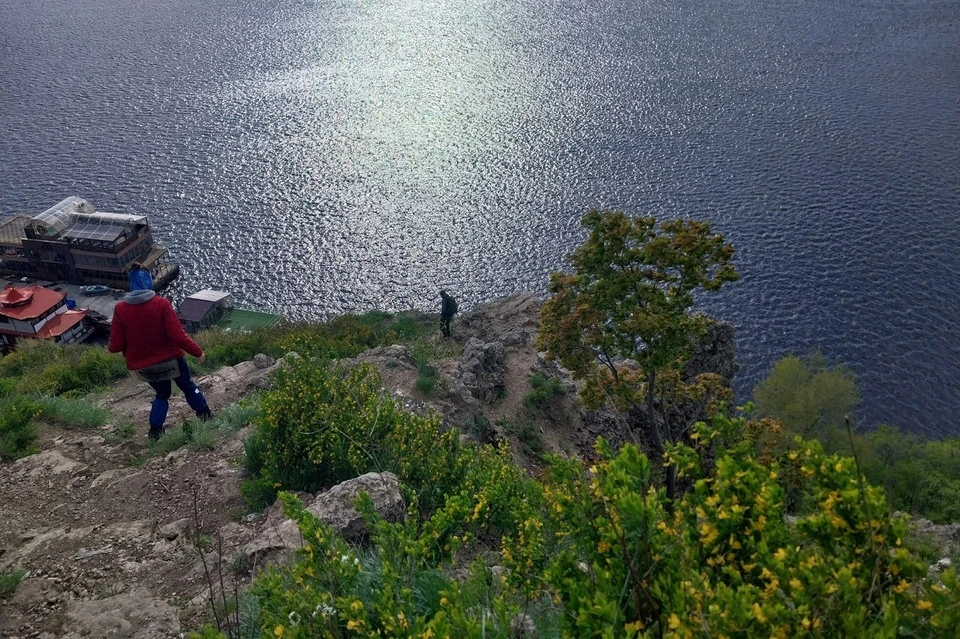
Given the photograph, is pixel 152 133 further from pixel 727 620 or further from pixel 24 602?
pixel 727 620

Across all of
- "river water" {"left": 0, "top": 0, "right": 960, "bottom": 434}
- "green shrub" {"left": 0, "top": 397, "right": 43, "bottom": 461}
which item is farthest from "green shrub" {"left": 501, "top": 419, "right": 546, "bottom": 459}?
"river water" {"left": 0, "top": 0, "right": 960, "bottom": 434}

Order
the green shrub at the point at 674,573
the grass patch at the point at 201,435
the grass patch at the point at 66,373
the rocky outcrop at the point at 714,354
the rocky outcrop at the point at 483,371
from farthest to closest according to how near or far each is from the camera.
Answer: the rocky outcrop at the point at 714,354 < the rocky outcrop at the point at 483,371 < the grass patch at the point at 66,373 < the grass patch at the point at 201,435 < the green shrub at the point at 674,573

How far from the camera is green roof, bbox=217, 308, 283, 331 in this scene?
4432 cm

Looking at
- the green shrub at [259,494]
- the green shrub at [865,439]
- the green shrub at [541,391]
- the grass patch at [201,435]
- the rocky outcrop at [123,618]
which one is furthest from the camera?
the green shrub at [865,439]

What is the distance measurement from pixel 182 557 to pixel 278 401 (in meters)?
2.95

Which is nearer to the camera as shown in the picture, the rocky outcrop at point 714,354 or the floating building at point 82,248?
the rocky outcrop at point 714,354

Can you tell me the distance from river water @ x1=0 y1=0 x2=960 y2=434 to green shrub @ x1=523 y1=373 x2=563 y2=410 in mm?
19745

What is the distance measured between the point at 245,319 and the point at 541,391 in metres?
26.0

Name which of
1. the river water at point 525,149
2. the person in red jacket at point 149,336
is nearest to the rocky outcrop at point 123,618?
the person in red jacket at point 149,336

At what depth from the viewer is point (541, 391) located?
83.8 ft

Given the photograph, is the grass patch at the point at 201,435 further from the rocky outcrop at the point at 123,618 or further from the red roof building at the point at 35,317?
the red roof building at the point at 35,317

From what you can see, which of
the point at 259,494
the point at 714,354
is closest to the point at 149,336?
the point at 259,494

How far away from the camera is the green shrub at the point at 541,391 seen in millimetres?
25250

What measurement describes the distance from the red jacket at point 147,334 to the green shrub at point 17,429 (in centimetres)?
249
